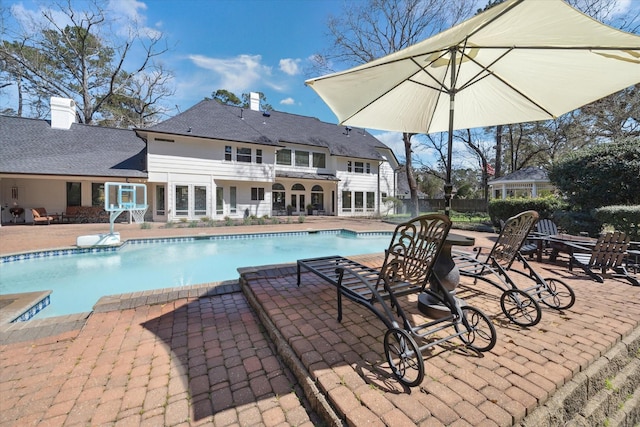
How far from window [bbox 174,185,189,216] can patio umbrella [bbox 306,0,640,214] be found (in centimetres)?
1460

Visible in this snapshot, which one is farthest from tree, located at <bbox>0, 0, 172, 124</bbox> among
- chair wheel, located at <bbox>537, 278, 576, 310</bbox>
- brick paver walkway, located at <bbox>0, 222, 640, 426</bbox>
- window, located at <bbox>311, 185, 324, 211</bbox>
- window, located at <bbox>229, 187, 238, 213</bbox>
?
chair wheel, located at <bbox>537, 278, 576, 310</bbox>

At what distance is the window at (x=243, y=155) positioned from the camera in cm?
1783

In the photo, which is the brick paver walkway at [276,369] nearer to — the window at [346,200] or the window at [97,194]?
the window at [97,194]

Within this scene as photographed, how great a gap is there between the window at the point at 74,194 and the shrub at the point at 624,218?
23.1 meters

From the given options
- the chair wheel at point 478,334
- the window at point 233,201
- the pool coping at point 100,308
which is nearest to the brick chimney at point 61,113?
the window at point 233,201

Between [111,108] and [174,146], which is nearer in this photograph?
[174,146]

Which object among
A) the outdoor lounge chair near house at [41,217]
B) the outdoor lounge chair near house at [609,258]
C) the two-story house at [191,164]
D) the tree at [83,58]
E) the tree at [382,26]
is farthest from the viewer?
the tree at [83,58]

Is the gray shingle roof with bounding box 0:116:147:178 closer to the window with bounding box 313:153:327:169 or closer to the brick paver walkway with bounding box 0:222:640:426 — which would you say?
the window with bounding box 313:153:327:169

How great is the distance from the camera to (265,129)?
67.1 feet

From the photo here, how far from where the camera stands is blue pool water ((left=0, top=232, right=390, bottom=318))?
582cm

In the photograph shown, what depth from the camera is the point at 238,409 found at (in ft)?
6.30

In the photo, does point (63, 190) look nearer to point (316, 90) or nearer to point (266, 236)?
point (266, 236)

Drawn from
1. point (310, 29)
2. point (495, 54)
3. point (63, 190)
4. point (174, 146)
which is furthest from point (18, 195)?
point (495, 54)

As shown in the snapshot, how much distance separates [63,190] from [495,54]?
2067 cm
